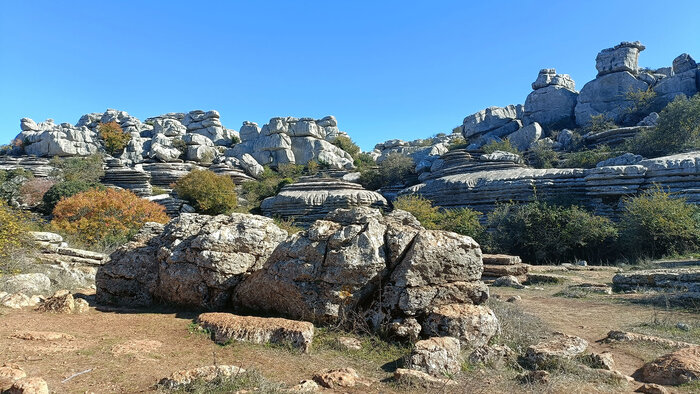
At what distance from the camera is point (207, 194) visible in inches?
1045

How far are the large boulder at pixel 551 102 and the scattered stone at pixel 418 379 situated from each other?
3922 centimetres

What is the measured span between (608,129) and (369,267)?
112 feet

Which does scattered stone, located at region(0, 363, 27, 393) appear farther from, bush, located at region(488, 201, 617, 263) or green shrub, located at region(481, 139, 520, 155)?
green shrub, located at region(481, 139, 520, 155)

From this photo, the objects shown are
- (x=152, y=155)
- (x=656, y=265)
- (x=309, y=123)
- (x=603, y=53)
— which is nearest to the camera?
(x=656, y=265)

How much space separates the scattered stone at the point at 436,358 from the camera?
3.80m

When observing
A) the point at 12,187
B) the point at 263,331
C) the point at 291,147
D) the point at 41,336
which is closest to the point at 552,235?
the point at 263,331

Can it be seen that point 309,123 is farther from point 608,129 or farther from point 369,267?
point 369,267

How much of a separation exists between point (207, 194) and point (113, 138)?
24.6 m

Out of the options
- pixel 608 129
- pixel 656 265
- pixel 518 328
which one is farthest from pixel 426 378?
pixel 608 129

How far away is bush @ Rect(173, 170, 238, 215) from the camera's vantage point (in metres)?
26.4

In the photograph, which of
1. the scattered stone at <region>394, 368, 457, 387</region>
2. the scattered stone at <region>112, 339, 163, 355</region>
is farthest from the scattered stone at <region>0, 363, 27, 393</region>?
the scattered stone at <region>394, 368, 457, 387</region>

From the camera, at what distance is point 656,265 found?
36.7ft

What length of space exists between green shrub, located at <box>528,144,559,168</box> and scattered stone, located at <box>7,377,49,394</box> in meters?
29.9

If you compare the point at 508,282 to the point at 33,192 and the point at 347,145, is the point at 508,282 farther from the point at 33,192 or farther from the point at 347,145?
the point at 347,145
